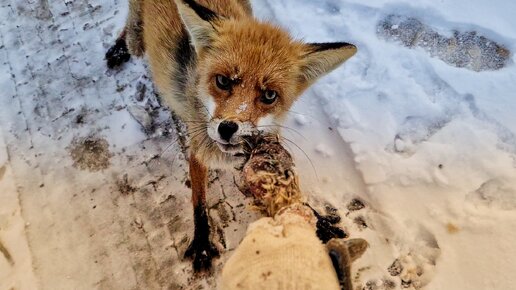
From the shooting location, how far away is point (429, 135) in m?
3.34

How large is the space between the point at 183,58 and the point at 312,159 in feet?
3.75

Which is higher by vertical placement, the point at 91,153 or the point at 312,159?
the point at 312,159

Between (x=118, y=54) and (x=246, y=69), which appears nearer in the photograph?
(x=246, y=69)

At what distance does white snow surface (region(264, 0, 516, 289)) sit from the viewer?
293 cm

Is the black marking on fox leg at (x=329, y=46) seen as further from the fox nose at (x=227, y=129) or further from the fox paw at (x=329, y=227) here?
the fox paw at (x=329, y=227)

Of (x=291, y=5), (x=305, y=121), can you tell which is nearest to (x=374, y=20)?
(x=291, y=5)

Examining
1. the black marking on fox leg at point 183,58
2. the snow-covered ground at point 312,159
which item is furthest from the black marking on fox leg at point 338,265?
the black marking on fox leg at point 183,58

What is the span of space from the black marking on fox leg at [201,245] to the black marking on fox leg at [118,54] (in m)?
1.52

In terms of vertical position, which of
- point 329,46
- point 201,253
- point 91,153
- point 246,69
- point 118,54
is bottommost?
point 201,253

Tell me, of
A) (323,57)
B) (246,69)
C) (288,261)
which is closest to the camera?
(288,261)

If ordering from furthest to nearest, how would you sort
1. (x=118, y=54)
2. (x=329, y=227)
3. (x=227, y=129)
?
(x=118, y=54)
(x=329, y=227)
(x=227, y=129)

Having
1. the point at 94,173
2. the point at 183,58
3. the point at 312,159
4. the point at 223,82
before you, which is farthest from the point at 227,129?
the point at 94,173

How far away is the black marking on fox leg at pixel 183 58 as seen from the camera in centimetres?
287

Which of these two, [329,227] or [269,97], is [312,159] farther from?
[269,97]
